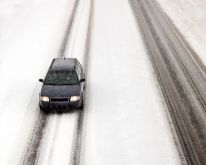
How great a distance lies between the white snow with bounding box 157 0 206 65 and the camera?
93.0ft

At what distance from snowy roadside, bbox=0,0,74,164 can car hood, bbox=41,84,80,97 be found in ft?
3.68

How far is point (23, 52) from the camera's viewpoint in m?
26.8

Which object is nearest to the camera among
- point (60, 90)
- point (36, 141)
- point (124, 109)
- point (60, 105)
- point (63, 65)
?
point (36, 141)

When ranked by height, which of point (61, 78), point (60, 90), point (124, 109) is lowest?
point (124, 109)

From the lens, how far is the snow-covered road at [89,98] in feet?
50.8

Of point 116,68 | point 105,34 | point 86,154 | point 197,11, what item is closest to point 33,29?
point 105,34

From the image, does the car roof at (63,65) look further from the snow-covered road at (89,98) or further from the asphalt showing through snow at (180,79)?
the asphalt showing through snow at (180,79)

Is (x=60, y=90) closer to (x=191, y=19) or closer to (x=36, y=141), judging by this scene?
(x=36, y=141)

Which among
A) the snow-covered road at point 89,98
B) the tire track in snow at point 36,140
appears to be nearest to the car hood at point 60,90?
the snow-covered road at point 89,98

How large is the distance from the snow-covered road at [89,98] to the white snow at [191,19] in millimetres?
2262

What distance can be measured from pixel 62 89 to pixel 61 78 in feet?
3.05

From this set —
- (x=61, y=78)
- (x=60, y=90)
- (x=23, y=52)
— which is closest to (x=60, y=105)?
(x=60, y=90)

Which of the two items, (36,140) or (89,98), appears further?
(89,98)

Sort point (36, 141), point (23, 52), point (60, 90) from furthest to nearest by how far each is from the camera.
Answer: point (23, 52) < point (60, 90) < point (36, 141)
